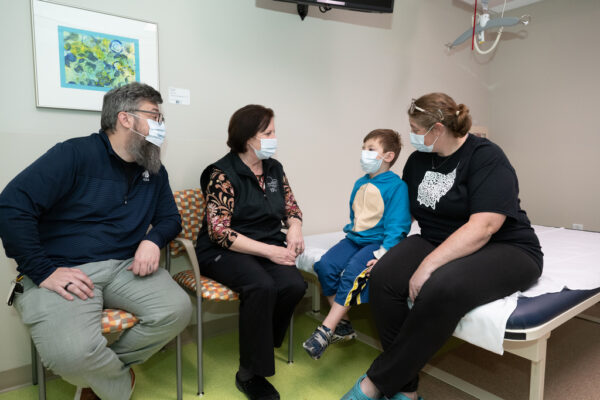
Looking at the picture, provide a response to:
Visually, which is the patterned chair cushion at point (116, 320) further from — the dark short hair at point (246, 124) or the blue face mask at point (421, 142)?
the blue face mask at point (421, 142)

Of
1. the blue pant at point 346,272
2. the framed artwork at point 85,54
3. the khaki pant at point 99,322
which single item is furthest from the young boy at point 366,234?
the framed artwork at point 85,54

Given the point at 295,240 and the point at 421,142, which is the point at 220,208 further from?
the point at 421,142

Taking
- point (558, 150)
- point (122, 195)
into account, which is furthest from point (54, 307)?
point (558, 150)

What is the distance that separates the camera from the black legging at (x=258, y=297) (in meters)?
1.63

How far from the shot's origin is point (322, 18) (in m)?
2.59

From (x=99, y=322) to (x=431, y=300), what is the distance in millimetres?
1134

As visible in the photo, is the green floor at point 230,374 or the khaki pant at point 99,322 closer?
the khaki pant at point 99,322

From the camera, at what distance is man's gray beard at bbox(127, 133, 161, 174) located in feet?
5.44

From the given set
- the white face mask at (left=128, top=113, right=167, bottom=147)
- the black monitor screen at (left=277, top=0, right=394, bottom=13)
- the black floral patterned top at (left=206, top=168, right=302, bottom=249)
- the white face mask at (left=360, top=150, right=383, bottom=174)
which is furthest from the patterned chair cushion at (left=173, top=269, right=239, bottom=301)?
the black monitor screen at (left=277, top=0, right=394, bottom=13)

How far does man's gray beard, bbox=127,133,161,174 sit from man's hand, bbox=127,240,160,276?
0.31 meters

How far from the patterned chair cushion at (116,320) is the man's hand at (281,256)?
61cm

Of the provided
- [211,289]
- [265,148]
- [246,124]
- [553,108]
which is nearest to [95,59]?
[246,124]

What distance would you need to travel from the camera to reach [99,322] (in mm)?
1414

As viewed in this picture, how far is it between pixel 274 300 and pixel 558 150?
118 inches
